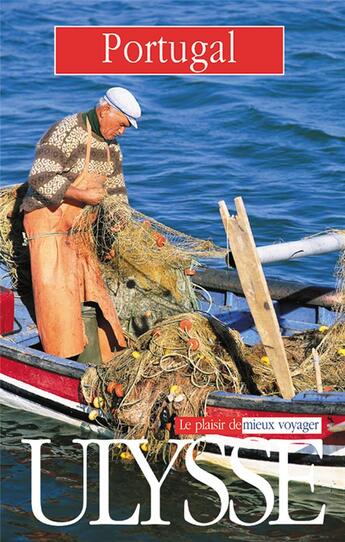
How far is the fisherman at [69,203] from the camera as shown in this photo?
9.56 meters

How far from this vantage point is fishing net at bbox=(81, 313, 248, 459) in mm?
8984

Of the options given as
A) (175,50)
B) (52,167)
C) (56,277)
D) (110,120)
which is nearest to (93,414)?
(56,277)

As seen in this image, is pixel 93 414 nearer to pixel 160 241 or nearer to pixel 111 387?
pixel 111 387

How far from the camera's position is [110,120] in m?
9.64

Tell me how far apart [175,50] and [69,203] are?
1297 centimetres

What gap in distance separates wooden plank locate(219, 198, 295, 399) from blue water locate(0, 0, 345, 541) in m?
2.27

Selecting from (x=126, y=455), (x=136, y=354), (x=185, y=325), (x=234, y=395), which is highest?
(x=185, y=325)

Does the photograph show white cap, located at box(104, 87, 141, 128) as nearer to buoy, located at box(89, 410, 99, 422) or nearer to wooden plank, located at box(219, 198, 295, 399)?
wooden plank, located at box(219, 198, 295, 399)

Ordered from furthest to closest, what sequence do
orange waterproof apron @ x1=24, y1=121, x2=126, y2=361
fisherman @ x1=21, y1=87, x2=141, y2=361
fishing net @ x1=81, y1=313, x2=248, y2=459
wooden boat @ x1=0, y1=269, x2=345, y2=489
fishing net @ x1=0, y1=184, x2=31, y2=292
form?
1. fishing net @ x1=0, y1=184, x2=31, y2=292
2. orange waterproof apron @ x1=24, y1=121, x2=126, y2=361
3. fisherman @ x1=21, y1=87, x2=141, y2=361
4. fishing net @ x1=81, y1=313, x2=248, y2=459
5. wooden boat @ x1=0, y1=269, x2=345, y2=489

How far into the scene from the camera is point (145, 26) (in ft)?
78.0

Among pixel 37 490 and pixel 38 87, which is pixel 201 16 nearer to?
pixel 38 87

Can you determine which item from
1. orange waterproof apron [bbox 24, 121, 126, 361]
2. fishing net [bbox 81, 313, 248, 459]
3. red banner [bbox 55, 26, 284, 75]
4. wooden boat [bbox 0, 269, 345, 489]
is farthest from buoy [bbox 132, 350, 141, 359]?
red banner [bbox 55, 26, 284, 75]

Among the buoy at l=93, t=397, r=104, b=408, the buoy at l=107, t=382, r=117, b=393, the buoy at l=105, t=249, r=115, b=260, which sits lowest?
the buoy at l=93, t=397, r=104, b=408

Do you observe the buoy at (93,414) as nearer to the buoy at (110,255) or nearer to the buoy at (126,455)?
the buoy at (126,455)
